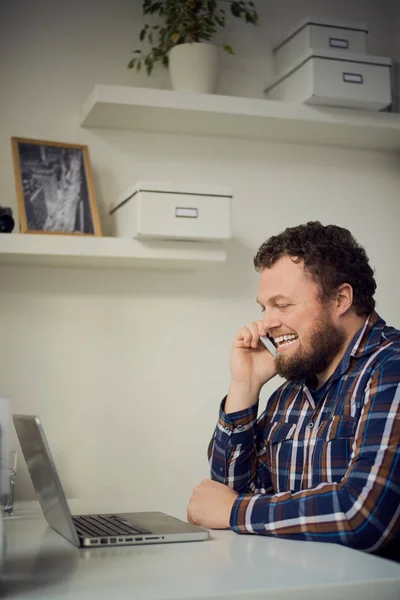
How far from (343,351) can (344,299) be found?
125mm

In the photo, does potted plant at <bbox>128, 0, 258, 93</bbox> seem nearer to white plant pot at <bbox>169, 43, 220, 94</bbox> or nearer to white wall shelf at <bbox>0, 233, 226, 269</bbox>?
white plant pot at <bbox>169, 43, 220, 94</bbox>

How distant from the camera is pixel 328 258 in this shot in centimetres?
197

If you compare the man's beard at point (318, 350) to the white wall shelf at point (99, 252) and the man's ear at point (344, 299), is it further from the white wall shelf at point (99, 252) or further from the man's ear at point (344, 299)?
the white wall shelf at point (99, 252)

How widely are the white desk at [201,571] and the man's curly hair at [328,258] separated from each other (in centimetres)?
66

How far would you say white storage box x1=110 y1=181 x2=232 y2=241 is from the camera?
91.5 inches

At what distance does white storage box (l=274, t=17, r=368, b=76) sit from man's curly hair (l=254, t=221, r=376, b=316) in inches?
29.1

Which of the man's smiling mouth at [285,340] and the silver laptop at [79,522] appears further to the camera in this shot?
the man's smiling mouth at [285,340]

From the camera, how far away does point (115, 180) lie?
2.62 m

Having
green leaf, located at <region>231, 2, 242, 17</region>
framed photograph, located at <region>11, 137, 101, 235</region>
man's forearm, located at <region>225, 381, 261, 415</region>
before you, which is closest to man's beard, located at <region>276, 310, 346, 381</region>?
man's forearm, located at <region>225, 381, 261, 415</region>

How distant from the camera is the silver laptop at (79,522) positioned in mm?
1431

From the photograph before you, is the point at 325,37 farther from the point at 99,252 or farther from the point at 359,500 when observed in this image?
the point at 359,500

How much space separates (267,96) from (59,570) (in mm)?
1917

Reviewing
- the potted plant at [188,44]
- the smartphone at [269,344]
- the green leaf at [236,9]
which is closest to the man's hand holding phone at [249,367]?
the smartphone at [269,344]

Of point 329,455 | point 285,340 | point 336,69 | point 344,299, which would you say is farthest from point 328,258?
point 336,69
